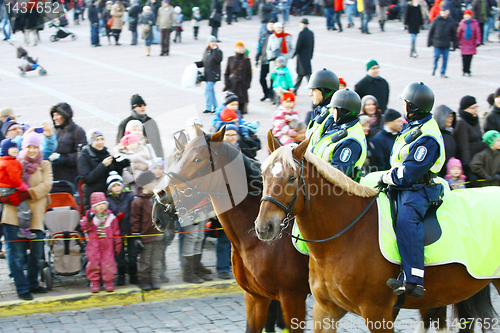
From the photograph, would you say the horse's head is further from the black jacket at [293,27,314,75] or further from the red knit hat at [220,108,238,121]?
the black jacket at [293,27,314,75]

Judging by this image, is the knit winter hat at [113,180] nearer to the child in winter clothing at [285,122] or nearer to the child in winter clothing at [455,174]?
the child in winter clothing at [285,122]

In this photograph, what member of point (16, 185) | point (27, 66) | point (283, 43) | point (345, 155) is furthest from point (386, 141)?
point (27, 66)

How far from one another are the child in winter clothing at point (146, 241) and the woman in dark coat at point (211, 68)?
753 cm

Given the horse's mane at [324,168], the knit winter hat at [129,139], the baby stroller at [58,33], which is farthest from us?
the baby stroller at [58,33]

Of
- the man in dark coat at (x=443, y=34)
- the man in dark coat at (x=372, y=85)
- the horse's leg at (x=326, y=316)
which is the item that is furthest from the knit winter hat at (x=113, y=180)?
the man in dark coat at (x=443, y=34)

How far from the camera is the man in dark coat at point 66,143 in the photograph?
27.0ft

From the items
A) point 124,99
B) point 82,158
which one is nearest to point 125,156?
point 82,158

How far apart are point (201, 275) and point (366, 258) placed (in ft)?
10.8

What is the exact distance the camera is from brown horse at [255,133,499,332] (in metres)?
4.57

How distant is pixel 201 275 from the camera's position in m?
7.53

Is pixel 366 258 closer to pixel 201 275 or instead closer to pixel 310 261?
pixel 310 261

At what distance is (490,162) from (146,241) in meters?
5.07

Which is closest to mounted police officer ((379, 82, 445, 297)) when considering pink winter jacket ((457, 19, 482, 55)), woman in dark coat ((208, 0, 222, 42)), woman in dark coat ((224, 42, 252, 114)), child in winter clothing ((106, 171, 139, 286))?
child in winter clothing ((106, 171, 139, 286))

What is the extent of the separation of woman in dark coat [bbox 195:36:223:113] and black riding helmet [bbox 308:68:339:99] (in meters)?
8.57
